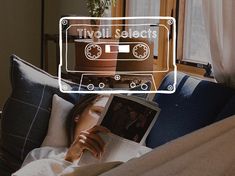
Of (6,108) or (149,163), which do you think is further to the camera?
(6,108)

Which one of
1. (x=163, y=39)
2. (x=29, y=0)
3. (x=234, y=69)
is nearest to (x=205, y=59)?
(x=163, y=39)

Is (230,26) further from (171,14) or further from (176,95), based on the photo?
(171,14)

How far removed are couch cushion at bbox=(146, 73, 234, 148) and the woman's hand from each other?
0.27m

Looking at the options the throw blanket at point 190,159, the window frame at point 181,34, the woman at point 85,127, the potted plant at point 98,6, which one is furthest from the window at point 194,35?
the throw blanket at point 190,159

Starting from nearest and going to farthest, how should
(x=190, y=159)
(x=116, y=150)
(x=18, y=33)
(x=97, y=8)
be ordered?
(x=190, y=159), (x=116, y=150), (x=97, y=8), (x=18, y=33)

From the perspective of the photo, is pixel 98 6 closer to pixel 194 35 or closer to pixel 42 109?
pixel 194 35

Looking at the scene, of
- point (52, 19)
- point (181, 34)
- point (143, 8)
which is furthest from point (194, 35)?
point (52, 19)

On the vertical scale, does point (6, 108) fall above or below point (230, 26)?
below

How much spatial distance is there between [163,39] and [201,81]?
2.86 ft

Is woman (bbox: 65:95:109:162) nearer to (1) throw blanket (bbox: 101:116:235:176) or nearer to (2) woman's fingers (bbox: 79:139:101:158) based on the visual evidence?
(2) woman's fingers (bbox: 79:139:101:158)

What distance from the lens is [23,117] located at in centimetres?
175

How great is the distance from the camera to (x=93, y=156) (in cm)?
144
